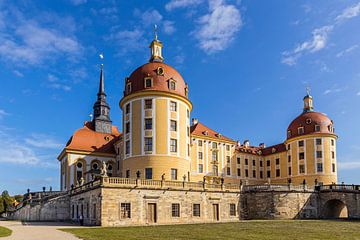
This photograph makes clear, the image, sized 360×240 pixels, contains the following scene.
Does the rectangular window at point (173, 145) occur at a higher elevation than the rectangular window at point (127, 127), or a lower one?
lower

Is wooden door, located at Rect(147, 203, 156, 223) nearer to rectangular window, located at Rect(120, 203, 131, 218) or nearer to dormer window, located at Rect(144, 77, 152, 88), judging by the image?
rectangular window, located at Rect(120, 203, 131, 218)

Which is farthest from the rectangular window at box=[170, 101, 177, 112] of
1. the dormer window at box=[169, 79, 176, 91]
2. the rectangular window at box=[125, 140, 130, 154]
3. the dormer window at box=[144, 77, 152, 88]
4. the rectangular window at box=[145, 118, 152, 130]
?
the rectangular window at box=[125, 140, 130, 154]

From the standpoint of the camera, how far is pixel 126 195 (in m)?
32.2

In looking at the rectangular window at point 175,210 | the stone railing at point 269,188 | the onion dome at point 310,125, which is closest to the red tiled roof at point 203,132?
the onion dome at point 310,125

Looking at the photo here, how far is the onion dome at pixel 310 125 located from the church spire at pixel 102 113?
102ft

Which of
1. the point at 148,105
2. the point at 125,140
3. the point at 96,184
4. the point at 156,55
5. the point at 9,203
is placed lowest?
the point at 9,203

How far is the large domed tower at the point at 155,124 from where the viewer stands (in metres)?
40.6

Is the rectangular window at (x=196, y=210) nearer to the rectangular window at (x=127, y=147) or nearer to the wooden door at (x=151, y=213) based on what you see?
the wooden door at (x=151, y=213)

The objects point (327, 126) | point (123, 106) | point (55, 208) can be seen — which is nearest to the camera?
point (55, 208)

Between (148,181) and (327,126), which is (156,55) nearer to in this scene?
(148,181)

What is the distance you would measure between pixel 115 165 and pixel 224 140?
1858 centimetres

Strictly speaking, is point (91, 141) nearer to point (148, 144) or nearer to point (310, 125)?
point (148, 144)

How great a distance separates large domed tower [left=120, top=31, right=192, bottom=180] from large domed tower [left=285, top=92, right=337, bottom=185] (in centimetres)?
2617

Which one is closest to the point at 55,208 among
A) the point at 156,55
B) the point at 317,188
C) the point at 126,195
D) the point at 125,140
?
the point at 125,140
